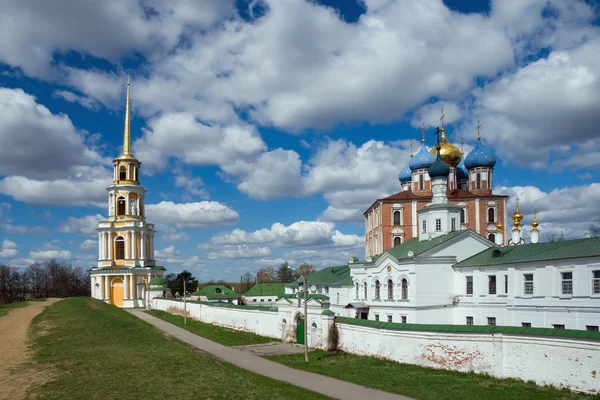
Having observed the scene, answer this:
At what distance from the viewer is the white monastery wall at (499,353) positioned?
15.0 m

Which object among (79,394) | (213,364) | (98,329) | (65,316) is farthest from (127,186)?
(79,394)

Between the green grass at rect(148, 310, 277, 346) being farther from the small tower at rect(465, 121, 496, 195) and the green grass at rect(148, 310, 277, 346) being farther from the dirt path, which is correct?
the small tower at rect(465, 121, 496, 195)

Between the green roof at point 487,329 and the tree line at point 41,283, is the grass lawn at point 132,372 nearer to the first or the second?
the green roof at point 487,329

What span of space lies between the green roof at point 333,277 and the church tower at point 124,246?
2252cm

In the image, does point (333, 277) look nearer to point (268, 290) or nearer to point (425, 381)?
point (268, 290)

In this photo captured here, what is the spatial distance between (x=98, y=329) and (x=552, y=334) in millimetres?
22533

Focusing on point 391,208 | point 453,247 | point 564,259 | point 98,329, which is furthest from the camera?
point 391,208

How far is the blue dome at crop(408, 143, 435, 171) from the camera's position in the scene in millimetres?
49781

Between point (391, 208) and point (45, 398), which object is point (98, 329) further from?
point (391, 208)

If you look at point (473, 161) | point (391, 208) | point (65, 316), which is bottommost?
point (65, 316)

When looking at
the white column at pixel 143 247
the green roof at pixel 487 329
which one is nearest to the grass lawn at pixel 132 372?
the green roof at pixel 487 329

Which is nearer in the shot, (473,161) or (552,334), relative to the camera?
(552,334)

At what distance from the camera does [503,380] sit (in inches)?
669

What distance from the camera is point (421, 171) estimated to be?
50.1 meters
